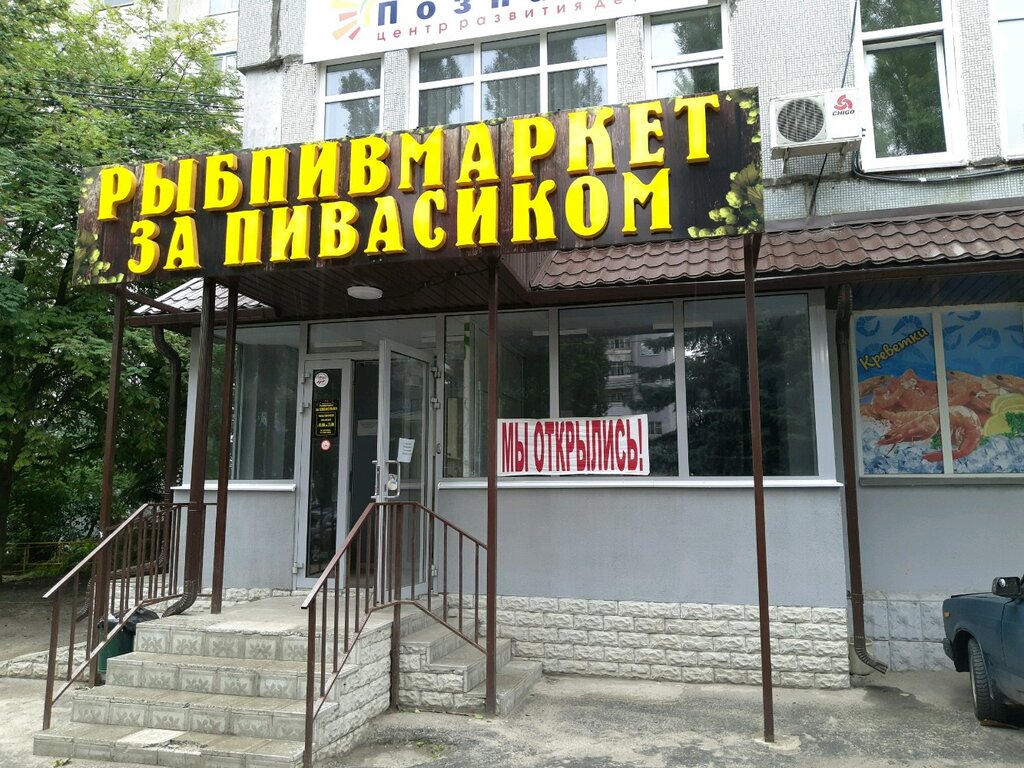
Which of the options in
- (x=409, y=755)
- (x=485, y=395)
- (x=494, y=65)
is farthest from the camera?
(x=494, y=65)

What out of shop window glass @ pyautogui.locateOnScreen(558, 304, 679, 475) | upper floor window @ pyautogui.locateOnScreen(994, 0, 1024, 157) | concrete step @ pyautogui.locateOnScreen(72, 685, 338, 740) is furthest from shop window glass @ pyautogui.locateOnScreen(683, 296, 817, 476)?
concrete step @ pyautogui.locateOnScreen(72, 685, 338, 740)

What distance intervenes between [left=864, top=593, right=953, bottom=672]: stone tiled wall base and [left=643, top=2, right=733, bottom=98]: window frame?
5.09m

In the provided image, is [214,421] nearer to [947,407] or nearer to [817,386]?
[817,386]

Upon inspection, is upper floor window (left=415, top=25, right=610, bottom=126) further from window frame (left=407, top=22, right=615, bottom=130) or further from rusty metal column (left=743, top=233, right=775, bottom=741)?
rusty metal column (left=743, top=233, right=775, bottom=741)

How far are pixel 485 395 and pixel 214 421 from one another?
286 cm

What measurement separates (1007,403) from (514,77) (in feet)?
18.8

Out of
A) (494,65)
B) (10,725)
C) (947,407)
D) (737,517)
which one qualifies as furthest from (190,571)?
(947,407)

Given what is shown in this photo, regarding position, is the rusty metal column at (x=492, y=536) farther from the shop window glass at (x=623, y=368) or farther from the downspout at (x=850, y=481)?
the downspout at (x=850, y=481)

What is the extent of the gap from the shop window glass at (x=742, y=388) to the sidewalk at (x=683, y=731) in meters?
1.83

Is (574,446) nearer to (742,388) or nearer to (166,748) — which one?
(742,388)

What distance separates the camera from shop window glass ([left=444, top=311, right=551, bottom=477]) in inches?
275

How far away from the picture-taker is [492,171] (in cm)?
508

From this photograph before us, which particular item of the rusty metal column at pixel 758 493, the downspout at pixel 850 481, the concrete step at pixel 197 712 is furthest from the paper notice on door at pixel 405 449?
the downspout at pixel 850 481

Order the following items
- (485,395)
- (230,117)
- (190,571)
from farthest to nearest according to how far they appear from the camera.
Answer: (230,117) < (485,395) < (190,571)
